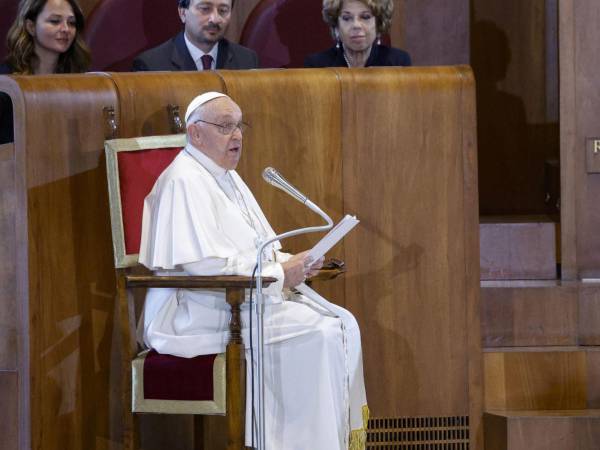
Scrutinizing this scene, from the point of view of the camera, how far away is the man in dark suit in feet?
15.6

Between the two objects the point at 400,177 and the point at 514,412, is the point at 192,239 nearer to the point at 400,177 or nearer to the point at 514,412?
the point at 400,177

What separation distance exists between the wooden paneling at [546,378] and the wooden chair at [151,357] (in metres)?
1.26

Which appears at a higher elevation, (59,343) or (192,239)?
(192,239)

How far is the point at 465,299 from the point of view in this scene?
448 centimetres

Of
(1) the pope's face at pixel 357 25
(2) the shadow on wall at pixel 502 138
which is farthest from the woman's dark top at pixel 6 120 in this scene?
(2) the shadow on wall at pixel 502 138

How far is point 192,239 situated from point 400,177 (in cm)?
93

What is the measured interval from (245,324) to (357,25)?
4.94 feet

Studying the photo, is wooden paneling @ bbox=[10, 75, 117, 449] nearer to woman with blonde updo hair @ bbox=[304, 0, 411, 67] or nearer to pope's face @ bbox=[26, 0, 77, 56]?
pope's face @ bbox=[26, 0, 77, 56]

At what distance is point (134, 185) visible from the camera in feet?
13.2

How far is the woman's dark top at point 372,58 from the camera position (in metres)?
4.93

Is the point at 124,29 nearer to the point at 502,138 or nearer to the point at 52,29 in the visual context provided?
the point at 52,29

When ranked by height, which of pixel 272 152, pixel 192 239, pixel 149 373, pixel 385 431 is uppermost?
pixel 272 152

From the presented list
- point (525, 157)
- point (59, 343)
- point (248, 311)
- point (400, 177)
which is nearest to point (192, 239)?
point (248, 311)

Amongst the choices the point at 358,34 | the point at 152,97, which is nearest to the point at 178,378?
the point at 152,97
